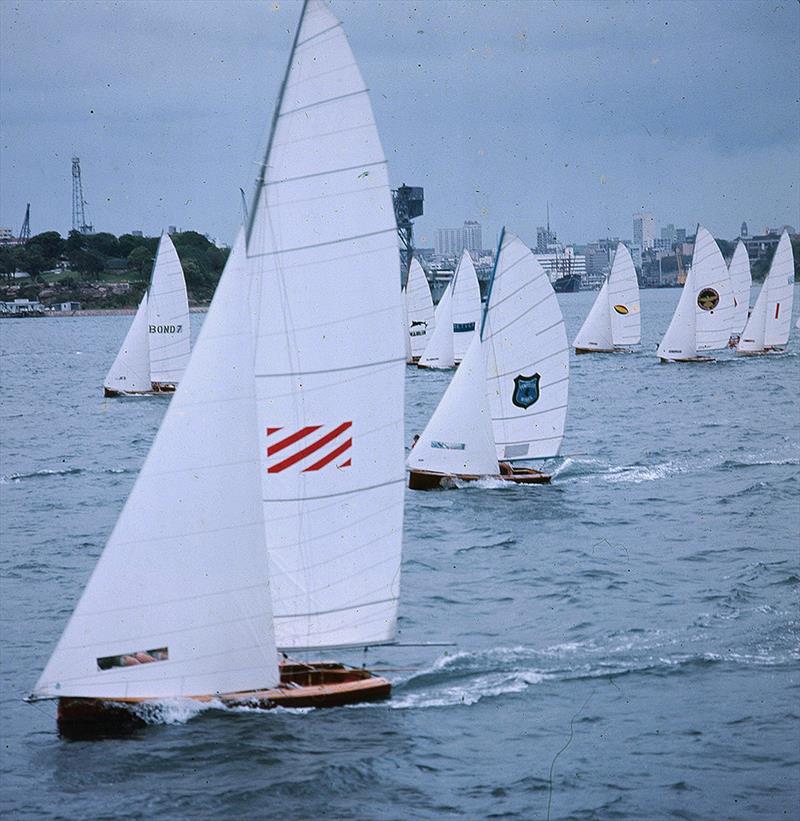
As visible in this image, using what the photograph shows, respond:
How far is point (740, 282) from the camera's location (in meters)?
74.2

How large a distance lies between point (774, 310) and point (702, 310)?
683 centimetres

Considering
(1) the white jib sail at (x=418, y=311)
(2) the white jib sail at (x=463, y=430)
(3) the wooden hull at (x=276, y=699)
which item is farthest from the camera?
(1) the white jib sail at (x=418, y=311)

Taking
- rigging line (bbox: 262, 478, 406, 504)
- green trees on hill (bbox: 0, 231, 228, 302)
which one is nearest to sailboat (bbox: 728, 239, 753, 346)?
rigging line (bbox: 262, 478, 406, 504)

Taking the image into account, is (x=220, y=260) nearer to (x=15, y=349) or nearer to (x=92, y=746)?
(x=15, y=349)

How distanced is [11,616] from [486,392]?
12439 mm

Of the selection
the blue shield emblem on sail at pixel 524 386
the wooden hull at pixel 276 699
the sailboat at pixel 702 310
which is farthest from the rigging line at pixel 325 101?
the sailboat at pixel 702 310

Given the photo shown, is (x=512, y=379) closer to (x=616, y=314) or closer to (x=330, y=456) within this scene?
(x=330, y=456)

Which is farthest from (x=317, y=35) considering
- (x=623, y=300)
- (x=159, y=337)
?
(x=623, y=300)

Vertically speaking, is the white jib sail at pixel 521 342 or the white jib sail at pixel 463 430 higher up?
the white jib sail at pixel 521 342

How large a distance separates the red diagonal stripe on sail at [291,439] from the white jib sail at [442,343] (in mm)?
51071

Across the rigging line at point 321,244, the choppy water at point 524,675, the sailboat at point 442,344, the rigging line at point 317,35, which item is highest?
the rigging line at point 317,35

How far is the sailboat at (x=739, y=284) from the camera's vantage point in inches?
2854

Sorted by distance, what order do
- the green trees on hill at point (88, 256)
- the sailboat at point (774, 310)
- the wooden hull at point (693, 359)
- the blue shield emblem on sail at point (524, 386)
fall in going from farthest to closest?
the green trees on hill at point (88, 256), the wooden hull at point (693, 359), the sailboat at point (774, 310), the blue shield emblem on sail at point (524, 386)

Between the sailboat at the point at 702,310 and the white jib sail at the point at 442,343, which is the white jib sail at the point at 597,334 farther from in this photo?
the white jib sail at the point at 442,343
